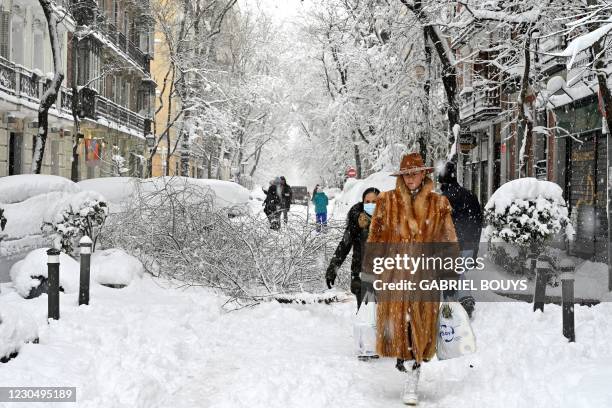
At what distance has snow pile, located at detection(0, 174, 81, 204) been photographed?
37.9ft

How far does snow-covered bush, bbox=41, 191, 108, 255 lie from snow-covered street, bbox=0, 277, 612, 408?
233 centimetres

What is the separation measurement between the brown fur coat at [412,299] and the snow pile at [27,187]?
26.2 ft

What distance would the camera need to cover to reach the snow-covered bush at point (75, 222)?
11344 mm

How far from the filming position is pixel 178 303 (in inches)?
386

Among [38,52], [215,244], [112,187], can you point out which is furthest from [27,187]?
[38,52]

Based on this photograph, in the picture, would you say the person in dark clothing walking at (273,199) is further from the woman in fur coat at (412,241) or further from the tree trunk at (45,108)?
the woman in fur coat at (412,241)

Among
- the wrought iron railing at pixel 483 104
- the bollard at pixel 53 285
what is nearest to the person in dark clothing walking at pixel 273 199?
the wrought iron railing at pixel 483 104

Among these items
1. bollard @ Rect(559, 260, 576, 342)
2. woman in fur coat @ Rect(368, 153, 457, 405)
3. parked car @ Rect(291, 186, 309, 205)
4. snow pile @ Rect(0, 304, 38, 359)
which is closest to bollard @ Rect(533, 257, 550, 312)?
bollard @ Rect(559, 260, 576, 342)

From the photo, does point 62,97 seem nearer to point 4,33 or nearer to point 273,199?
point 4,33

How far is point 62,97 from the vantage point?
1102 inches

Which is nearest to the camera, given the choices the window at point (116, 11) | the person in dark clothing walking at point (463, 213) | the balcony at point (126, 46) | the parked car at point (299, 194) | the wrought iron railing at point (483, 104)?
the person in dark clothing walking at point (463, 213)

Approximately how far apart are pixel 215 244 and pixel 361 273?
15.9 feet

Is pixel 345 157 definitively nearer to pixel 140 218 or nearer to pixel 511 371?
pixel 140 218

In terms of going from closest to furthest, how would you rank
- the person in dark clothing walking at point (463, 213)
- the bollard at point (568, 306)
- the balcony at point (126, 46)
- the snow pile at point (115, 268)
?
the bollard at point (568, 306) → the person in dark clothing walking at point (463, 213) → the snow pile at point (115, 268) → the balcony at point (126, 46)
